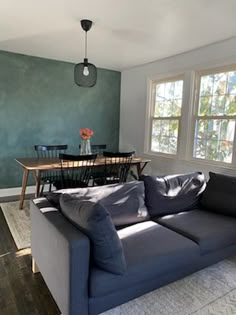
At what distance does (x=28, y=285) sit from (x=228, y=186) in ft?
7.16

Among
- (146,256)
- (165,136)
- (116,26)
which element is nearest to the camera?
(146,256)

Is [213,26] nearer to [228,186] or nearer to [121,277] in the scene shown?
[228,186]

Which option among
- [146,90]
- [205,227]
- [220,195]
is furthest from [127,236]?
[146,90]

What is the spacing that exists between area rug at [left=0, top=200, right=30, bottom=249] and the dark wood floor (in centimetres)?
17

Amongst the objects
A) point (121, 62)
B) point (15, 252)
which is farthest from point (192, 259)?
point (121, 62)

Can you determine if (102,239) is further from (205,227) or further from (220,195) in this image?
(220,195)

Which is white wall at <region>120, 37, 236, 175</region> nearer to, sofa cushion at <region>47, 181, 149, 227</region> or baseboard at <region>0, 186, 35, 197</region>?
sofa cushion at <region>47, 181, 149, 227</region>

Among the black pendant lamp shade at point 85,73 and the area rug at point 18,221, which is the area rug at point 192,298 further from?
the black pendant lamp shade at point 85,73

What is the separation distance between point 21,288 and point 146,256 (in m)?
1.06

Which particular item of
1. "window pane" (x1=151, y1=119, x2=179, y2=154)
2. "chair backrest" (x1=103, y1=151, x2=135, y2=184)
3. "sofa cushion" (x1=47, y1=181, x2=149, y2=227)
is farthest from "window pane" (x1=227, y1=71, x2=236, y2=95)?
"sofa cushion" (x1=47, y1=181, x2=149, y2=227)

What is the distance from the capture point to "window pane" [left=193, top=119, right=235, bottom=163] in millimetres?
3596

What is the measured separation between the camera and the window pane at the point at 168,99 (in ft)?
14.1

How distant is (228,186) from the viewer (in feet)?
8.88

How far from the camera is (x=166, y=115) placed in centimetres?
459
